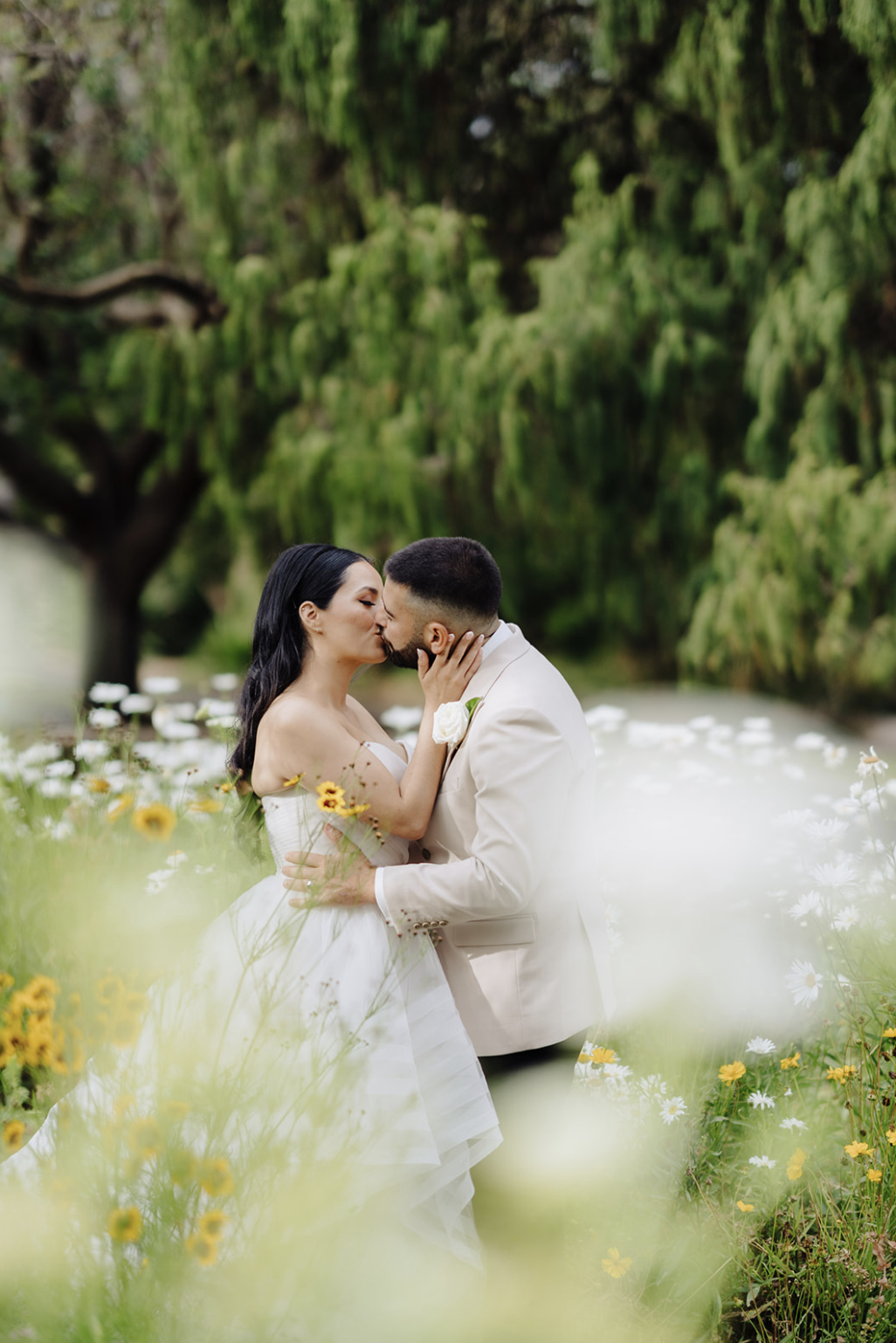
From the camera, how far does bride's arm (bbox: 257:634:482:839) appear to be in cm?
227

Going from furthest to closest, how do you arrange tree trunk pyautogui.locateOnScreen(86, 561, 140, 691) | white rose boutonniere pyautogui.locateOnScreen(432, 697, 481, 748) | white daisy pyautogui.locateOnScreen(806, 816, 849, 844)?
tree trunk pyautogui.locateOnScreen(86, 561, 140, 691) < white daisy pyautogui.locateOnScreen(806, 816, 849, 844) < white rose boutonniere pyautogui.locateOnScreen(432, 697, 481, 748)

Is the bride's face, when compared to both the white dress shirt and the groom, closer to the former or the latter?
the groom

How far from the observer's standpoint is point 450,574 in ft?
7.30

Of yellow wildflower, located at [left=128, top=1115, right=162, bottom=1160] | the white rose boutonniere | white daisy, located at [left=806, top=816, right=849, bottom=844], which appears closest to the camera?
yellow wildflower, located at [left=128, top=1115, right=162, bottom=1160]

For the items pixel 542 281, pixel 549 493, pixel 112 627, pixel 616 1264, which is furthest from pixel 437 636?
pixel 112 627

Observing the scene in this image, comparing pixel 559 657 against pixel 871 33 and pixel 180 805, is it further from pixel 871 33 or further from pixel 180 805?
pixel 180 805

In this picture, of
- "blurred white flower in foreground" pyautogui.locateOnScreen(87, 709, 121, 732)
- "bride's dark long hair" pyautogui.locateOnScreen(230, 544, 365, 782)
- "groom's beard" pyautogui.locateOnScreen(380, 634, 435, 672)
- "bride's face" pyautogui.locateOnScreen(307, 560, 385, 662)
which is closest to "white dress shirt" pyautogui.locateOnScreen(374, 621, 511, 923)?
"groom's beard" pyautogui.locateOnScreen(380, 634, 435, 672)

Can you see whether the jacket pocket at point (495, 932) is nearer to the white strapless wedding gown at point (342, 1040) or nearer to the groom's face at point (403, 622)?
the white strapless wedding gown at point (342, 1040)

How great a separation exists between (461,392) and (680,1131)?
5.94 m

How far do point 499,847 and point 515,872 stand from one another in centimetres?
6

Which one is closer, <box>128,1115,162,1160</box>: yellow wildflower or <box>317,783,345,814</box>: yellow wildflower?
<box>128,1115,162,1160</box>: yellow wildflower

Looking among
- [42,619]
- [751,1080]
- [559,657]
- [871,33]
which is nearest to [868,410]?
[871,33]

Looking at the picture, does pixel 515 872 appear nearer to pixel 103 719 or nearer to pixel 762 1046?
pixel 762 1046

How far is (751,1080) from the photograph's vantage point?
281 cm
